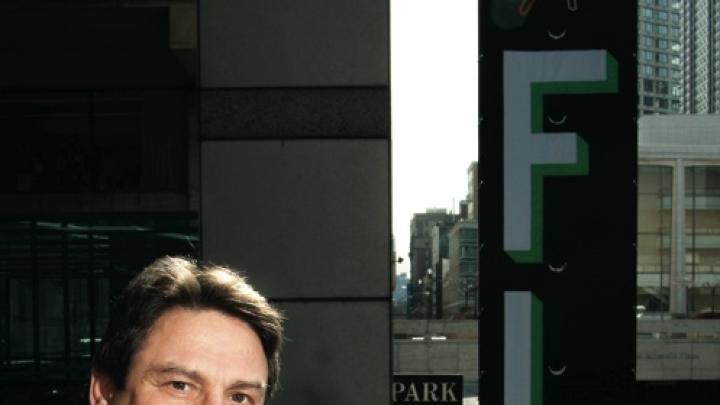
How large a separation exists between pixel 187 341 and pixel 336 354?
634 cm

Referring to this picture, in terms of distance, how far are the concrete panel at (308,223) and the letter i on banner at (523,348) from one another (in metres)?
1.15

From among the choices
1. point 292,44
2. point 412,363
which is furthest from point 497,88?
point 412,363

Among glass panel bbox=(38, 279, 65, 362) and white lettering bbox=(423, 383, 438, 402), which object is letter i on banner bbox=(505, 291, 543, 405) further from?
glass panel bbox=(38, 279, 65, 362)

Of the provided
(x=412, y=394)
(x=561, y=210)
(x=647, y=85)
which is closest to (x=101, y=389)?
(x=561, y=210)

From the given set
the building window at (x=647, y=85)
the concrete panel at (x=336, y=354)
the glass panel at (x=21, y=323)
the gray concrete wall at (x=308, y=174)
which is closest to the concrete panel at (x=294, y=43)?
the gray concrete wall at (x=308, y=174)

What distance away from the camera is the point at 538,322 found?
27.5 feet

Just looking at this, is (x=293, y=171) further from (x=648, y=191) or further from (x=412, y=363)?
(x=648, y=191)

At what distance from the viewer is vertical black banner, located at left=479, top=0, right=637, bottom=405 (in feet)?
27.3

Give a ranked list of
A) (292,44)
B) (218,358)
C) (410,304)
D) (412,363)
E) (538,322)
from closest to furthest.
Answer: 1. (218,358)
2. (538,322)
3. (292,44)
4. (412,363)
5. (410,304)

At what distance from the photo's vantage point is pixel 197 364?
246 centimetres

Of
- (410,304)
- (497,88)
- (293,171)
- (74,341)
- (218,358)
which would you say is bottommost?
(410,304)

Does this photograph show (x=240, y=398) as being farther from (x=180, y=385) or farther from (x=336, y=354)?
(x=336, y=354)

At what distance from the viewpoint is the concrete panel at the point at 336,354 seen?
8.70 metres

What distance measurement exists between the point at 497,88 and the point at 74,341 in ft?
29.8
